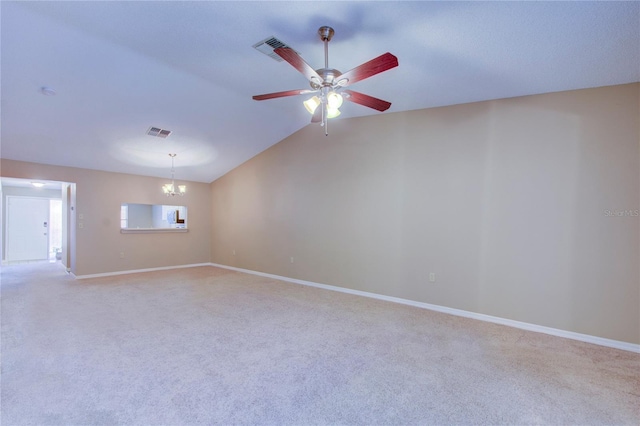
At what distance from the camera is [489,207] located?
12.0ft

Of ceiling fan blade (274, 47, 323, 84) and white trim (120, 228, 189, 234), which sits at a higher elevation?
ceiling fan blade (274, 47, 323, 84)

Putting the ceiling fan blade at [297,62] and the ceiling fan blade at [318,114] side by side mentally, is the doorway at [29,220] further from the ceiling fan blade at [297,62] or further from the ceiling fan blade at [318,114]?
the ceiling fan blade at [297,62]

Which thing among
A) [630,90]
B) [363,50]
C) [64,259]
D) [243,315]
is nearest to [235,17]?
[363,50]

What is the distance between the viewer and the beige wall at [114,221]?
583cm

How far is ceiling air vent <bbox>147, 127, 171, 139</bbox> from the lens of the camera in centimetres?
468

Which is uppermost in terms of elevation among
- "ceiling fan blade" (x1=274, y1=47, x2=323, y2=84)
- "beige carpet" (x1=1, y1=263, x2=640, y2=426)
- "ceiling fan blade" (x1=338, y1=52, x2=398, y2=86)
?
"ceiling fan blade" (x1=274, y1=47, x2=323, y2=84)

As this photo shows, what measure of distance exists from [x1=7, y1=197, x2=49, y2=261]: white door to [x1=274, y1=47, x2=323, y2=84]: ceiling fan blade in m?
10.7

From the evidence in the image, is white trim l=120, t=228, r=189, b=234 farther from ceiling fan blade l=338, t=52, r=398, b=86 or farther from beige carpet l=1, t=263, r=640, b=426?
ceiling fan blade l=338, t=52, r=398, b=86

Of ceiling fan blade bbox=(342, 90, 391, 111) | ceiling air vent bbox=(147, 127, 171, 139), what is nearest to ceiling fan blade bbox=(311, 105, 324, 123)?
ceiling fan blade bbox=(342, 90, 391, 111)

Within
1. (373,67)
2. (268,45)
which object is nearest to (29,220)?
(268,45)

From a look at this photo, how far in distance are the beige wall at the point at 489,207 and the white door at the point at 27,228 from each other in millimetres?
8650

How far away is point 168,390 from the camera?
2141 mm

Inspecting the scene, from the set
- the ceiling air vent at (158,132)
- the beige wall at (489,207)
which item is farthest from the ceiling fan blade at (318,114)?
the ceiling air vent at (158,132)

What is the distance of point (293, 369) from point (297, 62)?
8.28 ft
